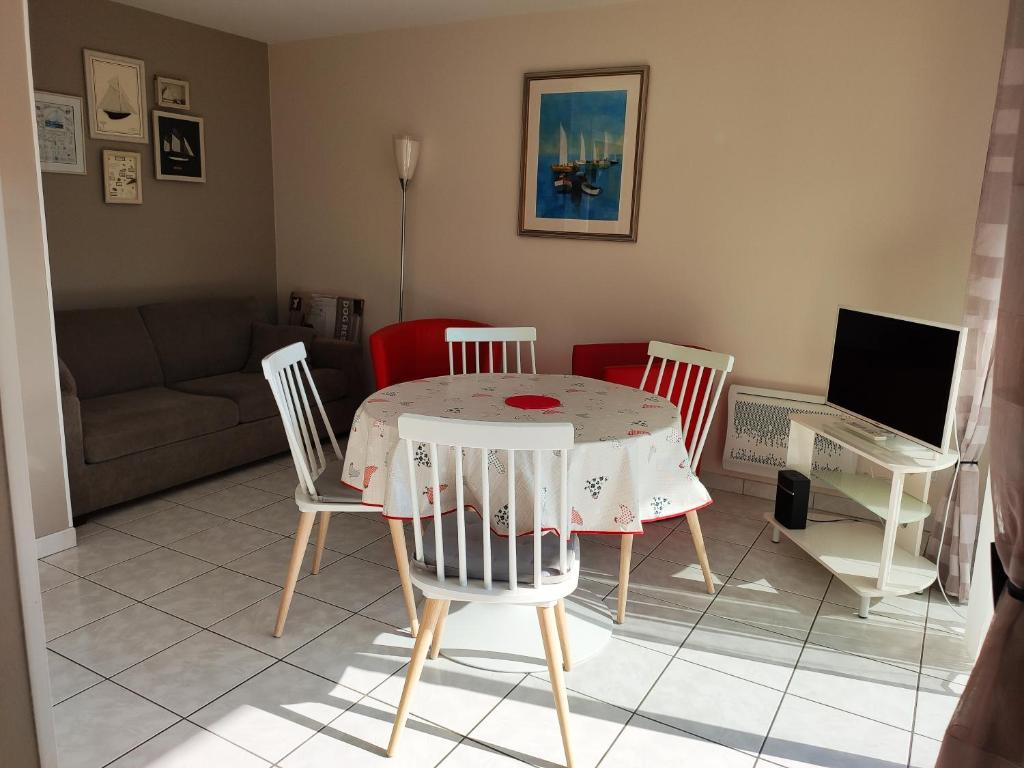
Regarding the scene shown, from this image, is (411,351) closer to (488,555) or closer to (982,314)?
(488,555)

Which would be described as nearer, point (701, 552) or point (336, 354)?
point (701, 552)

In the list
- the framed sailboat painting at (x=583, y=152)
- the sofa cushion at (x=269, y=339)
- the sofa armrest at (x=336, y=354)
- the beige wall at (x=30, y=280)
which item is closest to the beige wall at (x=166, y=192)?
the sofa cushion at (x=269, y=339)

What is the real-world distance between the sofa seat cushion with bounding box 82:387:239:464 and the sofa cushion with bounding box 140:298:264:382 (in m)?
0.25

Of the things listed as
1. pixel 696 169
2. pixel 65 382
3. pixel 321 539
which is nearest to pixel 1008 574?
pixel 321 539

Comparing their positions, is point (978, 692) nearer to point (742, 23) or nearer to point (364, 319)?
point (742, 23)

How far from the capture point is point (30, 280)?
2955 millimetres

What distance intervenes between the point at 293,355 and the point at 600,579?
151 centimetres

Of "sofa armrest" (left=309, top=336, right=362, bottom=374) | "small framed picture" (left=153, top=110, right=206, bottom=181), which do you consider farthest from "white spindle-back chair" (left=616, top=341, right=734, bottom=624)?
"small framed picture" (left=153, top=110, right=206, bottom=181)

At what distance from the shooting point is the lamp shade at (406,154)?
454cm

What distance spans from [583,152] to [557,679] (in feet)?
9.84

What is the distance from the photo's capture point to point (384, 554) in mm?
3223

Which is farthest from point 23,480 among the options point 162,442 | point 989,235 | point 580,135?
point 580,135

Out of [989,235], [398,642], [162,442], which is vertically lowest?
[398,642]

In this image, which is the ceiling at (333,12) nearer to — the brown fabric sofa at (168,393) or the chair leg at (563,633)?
the brown fabric sofa at (168,393)
